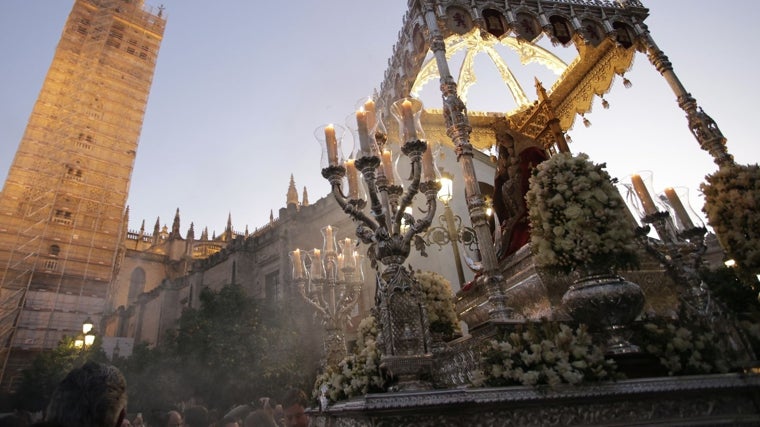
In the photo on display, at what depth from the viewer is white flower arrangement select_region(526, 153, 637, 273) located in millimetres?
3593

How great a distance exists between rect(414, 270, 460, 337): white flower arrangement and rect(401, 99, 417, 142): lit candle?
1.90 metres

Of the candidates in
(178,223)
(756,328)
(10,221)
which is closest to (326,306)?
(756,328)

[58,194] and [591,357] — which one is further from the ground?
[58,194]

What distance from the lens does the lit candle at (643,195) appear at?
538 cm

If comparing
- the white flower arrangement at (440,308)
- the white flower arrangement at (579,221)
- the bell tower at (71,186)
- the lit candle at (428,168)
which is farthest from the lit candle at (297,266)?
the bell tower at (71,186)

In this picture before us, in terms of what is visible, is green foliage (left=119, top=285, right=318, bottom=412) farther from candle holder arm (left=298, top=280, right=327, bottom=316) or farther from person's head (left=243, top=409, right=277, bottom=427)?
person's head (left=243, top=409, right=277, bottom=427)

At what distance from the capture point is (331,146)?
4012 mm

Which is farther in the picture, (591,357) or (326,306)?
(326,306)

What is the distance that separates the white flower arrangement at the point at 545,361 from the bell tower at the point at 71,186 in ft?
95.3

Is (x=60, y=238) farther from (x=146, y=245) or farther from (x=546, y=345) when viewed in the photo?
(x=546, y=345)

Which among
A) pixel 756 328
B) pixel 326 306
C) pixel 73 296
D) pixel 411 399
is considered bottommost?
pixel 411 399

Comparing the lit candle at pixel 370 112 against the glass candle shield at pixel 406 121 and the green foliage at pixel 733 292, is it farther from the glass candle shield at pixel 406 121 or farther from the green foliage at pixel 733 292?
the green foliage at pixel 733 292

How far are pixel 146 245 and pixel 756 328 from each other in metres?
59.2

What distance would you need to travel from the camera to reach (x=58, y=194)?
27.1m
